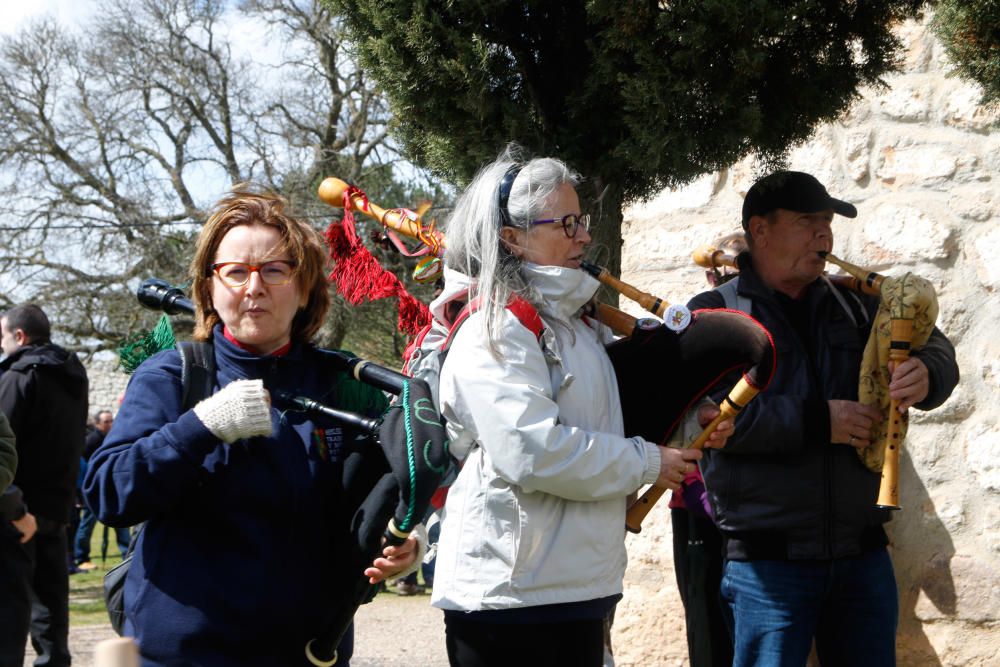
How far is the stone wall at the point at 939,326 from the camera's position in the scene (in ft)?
13.1

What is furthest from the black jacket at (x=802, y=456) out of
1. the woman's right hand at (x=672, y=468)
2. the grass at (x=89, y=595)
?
the grass at (x=89, y=595)

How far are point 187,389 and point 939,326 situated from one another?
2869mm

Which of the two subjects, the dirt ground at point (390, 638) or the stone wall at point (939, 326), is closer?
the stone wall at point (939, 326)

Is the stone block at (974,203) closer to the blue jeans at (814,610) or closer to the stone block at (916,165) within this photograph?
the stone block at (916,165)

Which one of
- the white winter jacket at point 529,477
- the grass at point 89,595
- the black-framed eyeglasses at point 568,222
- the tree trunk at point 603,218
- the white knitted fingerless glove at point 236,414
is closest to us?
the white knitted fingerless glove at point 236,414

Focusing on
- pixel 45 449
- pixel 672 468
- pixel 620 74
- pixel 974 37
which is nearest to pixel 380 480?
pixel 672 468

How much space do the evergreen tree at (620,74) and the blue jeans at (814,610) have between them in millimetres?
1108

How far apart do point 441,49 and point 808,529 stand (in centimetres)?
158

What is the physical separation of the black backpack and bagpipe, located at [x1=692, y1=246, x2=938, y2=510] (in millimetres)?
1748

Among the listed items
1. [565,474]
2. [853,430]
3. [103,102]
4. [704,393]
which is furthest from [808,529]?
[103,102]

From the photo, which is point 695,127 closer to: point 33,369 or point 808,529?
point 808,529

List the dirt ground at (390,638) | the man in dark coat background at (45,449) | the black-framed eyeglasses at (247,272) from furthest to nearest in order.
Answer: the dirt ground at (390,638), the man in dark coat background at (45,449), the black-framed eyeglasses at (247,272)

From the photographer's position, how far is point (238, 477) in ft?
7.42

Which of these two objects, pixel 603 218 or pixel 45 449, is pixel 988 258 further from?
pixel 45 449
